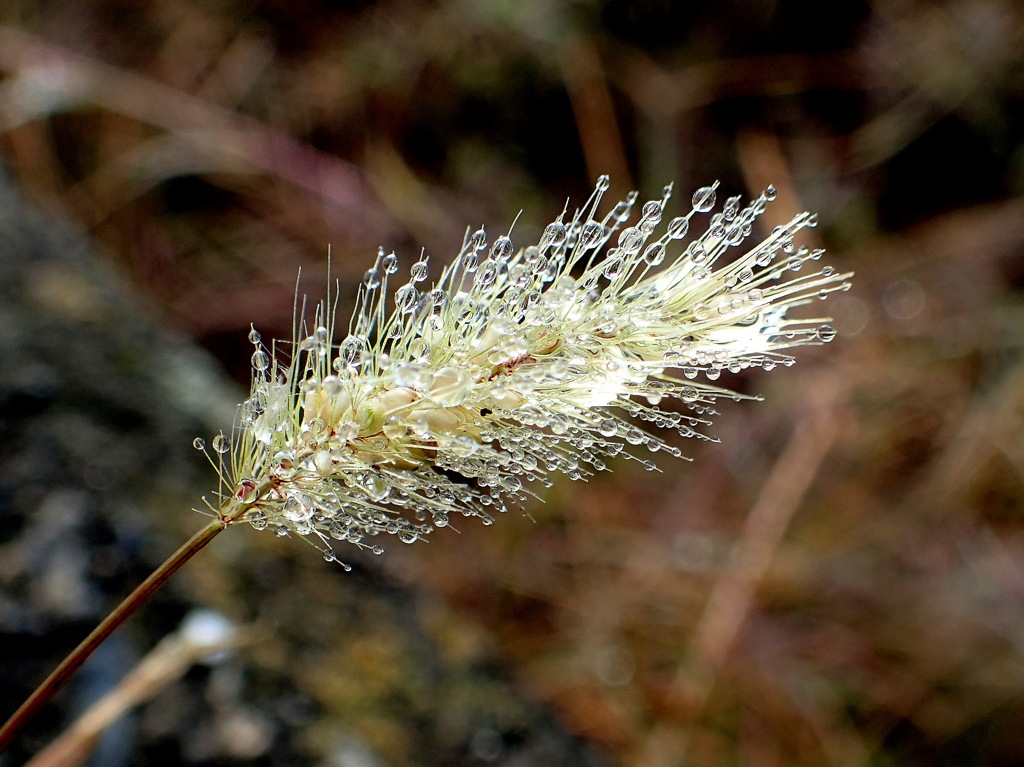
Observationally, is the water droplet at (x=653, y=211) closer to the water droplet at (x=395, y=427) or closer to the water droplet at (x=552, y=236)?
the water droplet at (x=552, y=236)

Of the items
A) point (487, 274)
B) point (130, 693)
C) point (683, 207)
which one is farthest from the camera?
point (683, 207)

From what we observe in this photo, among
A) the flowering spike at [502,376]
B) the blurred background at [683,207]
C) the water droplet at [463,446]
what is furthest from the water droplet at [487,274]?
the blurred background at [683,207]

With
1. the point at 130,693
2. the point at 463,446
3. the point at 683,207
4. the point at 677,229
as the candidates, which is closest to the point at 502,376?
the point at 463,446

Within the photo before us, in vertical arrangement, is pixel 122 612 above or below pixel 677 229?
below

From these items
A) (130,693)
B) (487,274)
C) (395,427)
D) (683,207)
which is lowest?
(130,693)

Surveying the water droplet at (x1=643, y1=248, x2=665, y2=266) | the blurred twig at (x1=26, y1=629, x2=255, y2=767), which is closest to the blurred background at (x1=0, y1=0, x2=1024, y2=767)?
the blurred twig at (x1=26, y1=629, x2=255, y2=767)

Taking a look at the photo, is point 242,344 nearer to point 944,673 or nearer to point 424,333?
point 424,333

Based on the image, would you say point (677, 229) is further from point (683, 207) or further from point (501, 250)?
point (683, 207)
